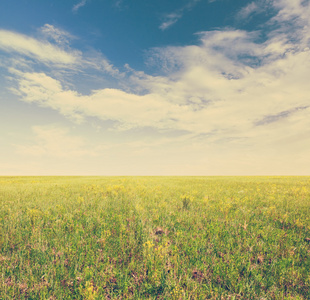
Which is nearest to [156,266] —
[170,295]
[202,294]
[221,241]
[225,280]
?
[170,295]

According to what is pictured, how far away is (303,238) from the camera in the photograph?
16.0 feet

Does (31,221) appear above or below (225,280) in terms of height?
above

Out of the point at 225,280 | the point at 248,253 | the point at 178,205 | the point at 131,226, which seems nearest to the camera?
the point at 225,280

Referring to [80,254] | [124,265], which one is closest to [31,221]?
Answer: [80,254]

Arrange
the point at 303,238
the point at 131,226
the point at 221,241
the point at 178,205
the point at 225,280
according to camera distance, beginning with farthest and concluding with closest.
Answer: the point at 178,205
the point at 131,226
the point at 303,238
the point at 221,241
the point at 225,280

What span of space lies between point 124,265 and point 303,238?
4.65m

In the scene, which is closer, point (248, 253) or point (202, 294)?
point (202, 294)

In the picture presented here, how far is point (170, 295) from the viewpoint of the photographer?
9.34ft

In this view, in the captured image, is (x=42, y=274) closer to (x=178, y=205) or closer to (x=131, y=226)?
(x=131, y=226)

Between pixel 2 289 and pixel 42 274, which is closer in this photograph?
pixel 2 289

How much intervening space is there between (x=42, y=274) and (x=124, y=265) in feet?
4.70

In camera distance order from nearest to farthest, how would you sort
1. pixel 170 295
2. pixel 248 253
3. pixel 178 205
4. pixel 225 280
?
1. pixel 170 295
2. pixel 225 280
3. pixel 248 253
4. pixel 178 205

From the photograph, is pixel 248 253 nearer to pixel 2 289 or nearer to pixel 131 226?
pixel 131 226

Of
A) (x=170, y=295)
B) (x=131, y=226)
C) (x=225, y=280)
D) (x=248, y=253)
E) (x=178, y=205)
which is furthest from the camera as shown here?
(x=178, y=205)
